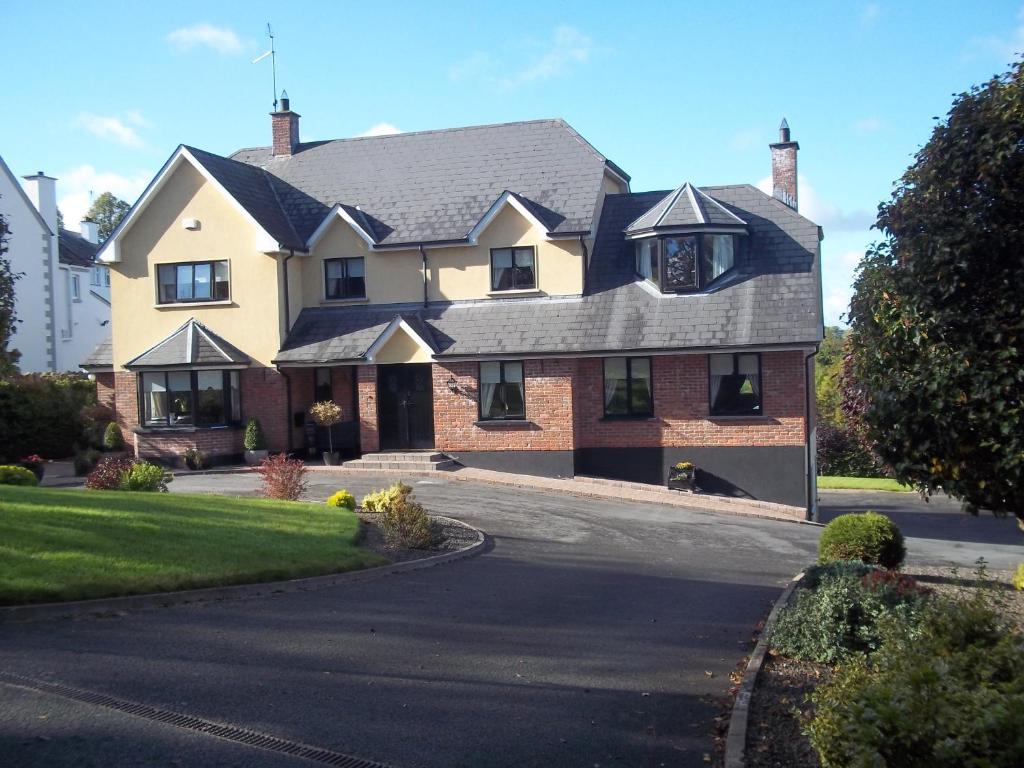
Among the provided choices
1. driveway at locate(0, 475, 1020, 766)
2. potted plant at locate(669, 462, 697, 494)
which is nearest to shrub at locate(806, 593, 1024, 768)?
driveway at locate(0, 475, 1020, 766)

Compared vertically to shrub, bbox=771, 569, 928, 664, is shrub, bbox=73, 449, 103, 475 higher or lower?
higher

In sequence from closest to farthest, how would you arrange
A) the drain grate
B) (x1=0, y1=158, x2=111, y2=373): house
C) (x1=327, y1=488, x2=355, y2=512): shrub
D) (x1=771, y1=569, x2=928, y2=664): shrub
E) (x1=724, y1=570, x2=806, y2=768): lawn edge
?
1. the drain grate
2. (x1=724, y1=570, x2=806, y2=768): lawn edge
3. (x1=771, y1=569, x2=928, y2=664): shrub
4. (x1=327, y1=488, x2=355, y2=512): shrub
5. (x1=0, y1=158, x2=111, y2=373): house

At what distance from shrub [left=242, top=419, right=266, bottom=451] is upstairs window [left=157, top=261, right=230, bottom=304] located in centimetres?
388

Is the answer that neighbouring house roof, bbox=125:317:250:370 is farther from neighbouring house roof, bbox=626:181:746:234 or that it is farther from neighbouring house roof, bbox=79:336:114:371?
neighbouring house roof, bbox=626:181:746:234

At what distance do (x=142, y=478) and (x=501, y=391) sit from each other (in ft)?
35.6

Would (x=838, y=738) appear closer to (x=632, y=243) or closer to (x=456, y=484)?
(x=456, y=484)

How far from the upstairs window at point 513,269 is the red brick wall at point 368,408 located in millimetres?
4223

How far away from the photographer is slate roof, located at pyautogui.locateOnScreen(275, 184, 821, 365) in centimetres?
2511

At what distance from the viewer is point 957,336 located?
878 cm

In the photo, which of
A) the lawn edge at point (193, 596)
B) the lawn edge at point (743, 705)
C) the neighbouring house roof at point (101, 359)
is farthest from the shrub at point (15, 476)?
the lawn edge at point (743, 705)

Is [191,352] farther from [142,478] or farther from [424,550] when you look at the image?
[424,550]

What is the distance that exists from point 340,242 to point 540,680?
22356 millimetres

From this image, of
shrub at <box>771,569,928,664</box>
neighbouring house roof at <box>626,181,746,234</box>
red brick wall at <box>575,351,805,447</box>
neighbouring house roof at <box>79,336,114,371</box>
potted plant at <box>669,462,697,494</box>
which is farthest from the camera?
neighbouring house roof at <box>79,336,114,371</box>

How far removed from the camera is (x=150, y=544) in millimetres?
12258
